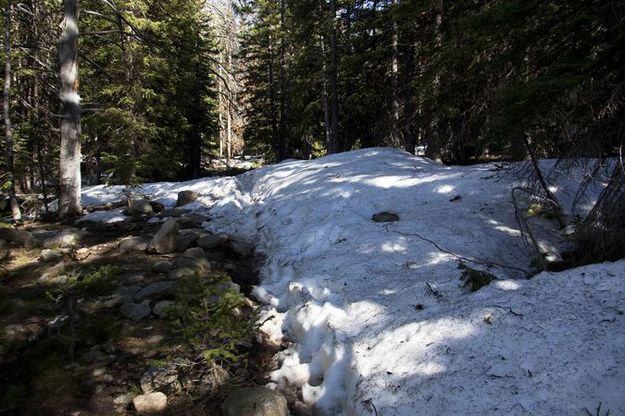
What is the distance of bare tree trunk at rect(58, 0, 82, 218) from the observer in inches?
451

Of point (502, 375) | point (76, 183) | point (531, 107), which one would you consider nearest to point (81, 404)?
point (502, 375)

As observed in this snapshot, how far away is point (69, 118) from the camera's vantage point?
11.8m

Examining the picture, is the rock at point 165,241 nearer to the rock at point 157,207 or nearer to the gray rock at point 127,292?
the gray rock at point 127,292

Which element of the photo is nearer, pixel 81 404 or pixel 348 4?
pixel 81 404

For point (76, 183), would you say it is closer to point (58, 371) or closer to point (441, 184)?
point (58, 371)

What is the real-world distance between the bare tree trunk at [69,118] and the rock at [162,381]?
9.74 m

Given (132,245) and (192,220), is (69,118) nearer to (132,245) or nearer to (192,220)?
(192,220)

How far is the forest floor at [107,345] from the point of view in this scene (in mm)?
3988

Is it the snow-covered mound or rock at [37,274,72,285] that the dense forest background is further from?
rock at [37,274,72,285]

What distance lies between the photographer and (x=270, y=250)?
835cm

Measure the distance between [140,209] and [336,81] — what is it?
40.9 feet

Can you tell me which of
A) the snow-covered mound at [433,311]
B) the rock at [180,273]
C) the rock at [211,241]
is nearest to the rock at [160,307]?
the rock at [180,273]

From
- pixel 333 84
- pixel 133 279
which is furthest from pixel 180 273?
pixel 333 84

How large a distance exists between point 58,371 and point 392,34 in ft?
51.8
